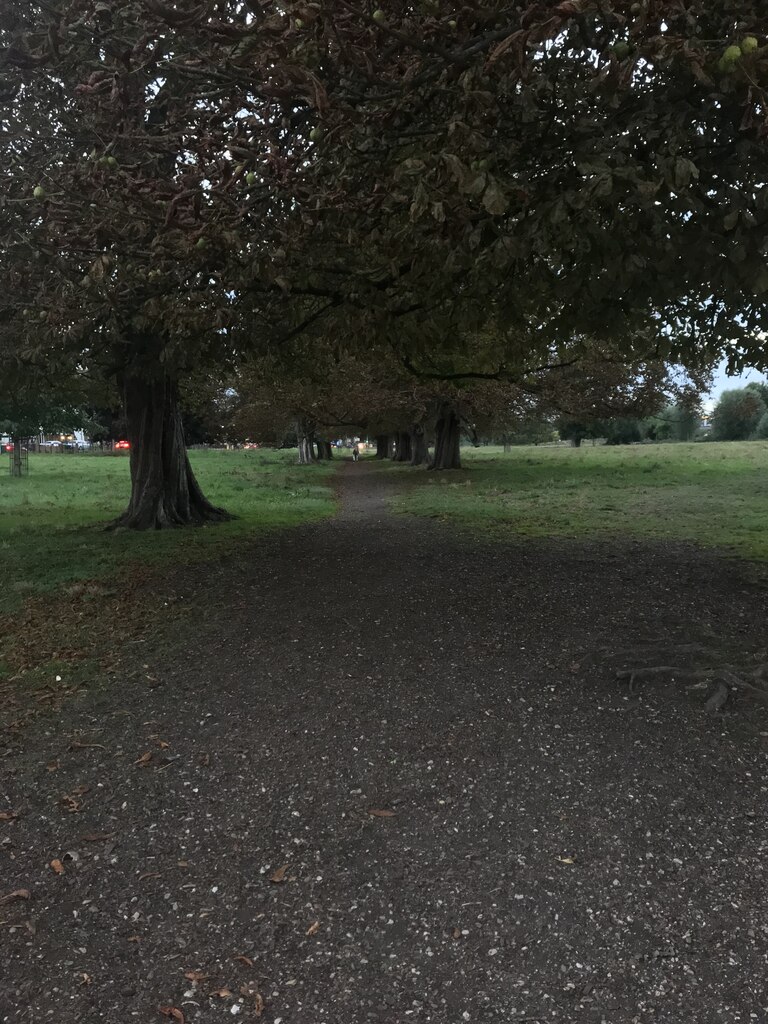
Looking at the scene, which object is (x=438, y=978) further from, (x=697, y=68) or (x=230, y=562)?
(x=230, y=562)

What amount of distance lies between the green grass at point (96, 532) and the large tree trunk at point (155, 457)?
0.62m

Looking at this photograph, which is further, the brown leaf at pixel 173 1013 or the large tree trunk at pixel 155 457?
the large tree trunk at pixel 155 457

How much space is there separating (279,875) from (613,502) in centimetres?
1562

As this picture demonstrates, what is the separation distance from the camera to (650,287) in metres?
6.31

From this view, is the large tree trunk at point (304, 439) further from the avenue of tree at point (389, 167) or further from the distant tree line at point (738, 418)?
the distant tree line at point (738, 418)

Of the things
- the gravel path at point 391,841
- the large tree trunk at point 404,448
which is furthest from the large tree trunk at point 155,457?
the large tree trunk at point 404,448

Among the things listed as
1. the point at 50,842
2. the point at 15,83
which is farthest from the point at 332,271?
the point at 50,842

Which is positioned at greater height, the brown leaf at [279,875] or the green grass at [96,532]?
the green grass at [96,532]

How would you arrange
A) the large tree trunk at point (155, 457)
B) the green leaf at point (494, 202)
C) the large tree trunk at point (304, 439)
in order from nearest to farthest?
the green leaf at point (494, 202) → the large tree trunk at point (155, 457) → the large tree trunk at point (304, 439)

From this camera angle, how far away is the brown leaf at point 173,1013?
2.39 m

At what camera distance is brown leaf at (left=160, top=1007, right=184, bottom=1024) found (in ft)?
7.83

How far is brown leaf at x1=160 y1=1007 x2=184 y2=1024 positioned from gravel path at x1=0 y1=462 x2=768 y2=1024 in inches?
0.6

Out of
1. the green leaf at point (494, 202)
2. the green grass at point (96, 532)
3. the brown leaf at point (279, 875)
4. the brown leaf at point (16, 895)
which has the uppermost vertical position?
the green leaf at point (494, 202)

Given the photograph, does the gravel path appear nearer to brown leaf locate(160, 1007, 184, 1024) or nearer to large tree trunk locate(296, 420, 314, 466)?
brown leaf locate(160, 1007, 184, 1024)
